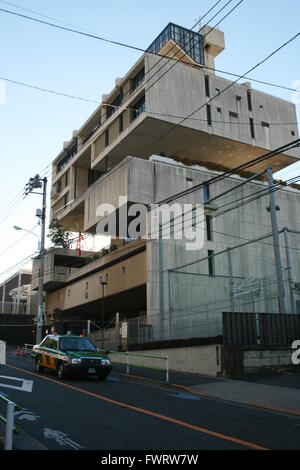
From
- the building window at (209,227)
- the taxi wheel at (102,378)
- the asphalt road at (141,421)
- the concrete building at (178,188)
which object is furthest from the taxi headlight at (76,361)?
the building window at (209,227)

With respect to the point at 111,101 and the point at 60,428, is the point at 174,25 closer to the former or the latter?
the point at 111,101

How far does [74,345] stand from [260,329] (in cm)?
756

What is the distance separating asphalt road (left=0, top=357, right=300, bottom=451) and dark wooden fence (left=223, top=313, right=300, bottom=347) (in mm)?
5198

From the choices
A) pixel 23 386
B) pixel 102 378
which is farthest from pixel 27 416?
pixel 102 378

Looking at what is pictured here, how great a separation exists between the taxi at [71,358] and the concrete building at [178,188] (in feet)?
28.4

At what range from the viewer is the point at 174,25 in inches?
1844

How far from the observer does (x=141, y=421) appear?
27.7 ft

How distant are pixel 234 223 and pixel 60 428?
32266 mm

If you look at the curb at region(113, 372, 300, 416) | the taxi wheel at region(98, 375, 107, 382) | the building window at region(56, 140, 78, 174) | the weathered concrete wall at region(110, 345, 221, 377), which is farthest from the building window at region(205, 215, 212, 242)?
the building window at region(56, 140, 78, 174)

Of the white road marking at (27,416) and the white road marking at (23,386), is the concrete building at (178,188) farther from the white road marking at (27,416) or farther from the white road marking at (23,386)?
the white road marking at (27,416)

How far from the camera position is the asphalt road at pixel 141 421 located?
6.79 meters

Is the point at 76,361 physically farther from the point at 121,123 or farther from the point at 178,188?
the point at 121,123

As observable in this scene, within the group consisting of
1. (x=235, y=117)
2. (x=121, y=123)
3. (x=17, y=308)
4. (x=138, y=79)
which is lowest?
(x=17, y=308)

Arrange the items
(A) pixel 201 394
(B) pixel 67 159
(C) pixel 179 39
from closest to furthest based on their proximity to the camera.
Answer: (A) pixel 201 394 < (C) pixel 179 39 < (B) pixel 67 159
